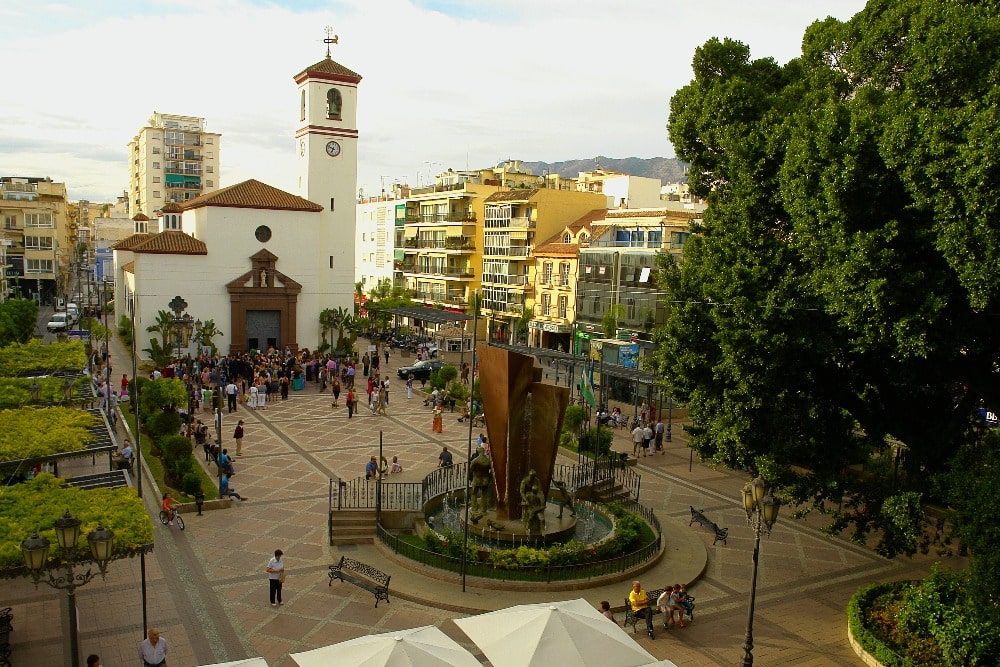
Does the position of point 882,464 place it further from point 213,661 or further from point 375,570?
point 213,661

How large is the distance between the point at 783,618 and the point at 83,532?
1252cm

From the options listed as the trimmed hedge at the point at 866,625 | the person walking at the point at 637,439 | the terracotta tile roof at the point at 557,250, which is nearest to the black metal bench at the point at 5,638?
the trimmed hedge at the point at 866,625

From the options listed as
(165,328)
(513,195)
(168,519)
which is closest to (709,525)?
(168,519)

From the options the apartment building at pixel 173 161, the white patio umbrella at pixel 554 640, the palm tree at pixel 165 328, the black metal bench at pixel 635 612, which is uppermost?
the apartment building at pixel 173 161

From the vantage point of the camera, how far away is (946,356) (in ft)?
46.2

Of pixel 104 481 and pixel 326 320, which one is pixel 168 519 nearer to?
pixel 104 481

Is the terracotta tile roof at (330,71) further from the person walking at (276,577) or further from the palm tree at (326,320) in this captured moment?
the person walking at (276,577)

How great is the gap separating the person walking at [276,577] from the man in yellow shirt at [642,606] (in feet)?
21.5

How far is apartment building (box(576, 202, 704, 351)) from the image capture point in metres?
42.3

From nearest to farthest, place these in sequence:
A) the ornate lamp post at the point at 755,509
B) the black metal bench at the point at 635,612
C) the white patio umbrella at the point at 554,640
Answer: the white patio umbrella at the point at 554,640, the ornate lamp post at the point at 755,509, the black metal bench at the point at 635,612

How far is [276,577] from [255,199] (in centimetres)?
3400

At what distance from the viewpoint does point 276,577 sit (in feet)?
48.0

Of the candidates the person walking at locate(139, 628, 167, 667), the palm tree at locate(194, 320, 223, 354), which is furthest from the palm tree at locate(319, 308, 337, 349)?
the person walking at locate(139, 628, 167, 667)

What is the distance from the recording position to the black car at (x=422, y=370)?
131 feet
